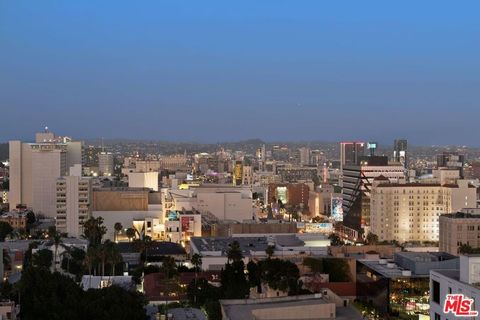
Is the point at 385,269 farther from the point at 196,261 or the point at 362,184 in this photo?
the point at 362,184

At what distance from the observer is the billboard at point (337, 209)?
87062 mm

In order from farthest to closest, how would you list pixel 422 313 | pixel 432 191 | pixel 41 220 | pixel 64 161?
1. pixel 64 161
2. pixel 41 220
3. pixel 432 191
4. pixel 422 313

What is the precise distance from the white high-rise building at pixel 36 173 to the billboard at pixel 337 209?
27.8 meters

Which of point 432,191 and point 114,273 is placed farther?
point 432,191

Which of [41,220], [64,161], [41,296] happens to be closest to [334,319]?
[41,296]

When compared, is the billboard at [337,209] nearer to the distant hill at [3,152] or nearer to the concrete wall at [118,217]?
the concrete wall at [118,217]

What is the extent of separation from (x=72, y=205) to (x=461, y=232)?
1158 inches

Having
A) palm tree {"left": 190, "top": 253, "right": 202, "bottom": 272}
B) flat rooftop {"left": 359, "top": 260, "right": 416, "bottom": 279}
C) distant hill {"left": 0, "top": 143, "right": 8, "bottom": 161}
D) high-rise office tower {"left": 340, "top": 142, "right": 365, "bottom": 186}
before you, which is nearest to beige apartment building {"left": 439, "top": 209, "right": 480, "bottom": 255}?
flat rooftop {"left": 359, "top": 260, "right": 416, "bottom": 279}

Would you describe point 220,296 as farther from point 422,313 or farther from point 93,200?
point 93,200

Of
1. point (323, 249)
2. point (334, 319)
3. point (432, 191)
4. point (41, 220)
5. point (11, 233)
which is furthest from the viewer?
point (41, 220)

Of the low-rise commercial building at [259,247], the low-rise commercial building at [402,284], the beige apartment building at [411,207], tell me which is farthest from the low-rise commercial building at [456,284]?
the beige apartment building at [411,207]

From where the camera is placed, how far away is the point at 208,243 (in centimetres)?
5291

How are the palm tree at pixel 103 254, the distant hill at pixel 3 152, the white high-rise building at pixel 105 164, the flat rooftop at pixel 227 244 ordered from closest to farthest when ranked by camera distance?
the palm tree at pixel 103 254 → the flat rooftop at pixel 227 244 → the white high-rise building at pixel 105 164 → the distant hill at pixel 3 152

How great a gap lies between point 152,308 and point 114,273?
29.2 ft
